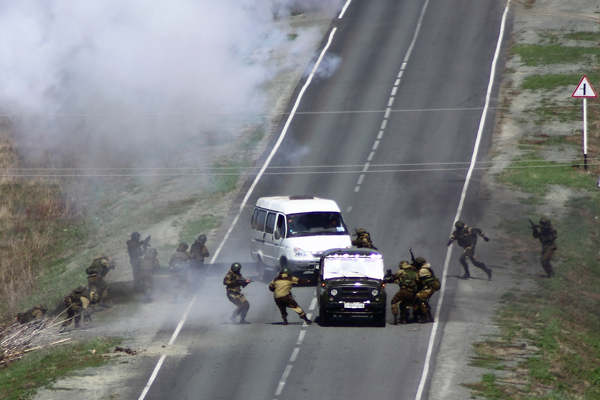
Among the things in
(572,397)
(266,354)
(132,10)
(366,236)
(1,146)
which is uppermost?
(132,10)

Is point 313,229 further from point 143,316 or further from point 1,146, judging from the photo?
point 1,146

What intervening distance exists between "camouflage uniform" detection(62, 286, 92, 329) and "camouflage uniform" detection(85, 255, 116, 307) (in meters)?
0.64

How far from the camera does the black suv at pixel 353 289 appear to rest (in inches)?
853

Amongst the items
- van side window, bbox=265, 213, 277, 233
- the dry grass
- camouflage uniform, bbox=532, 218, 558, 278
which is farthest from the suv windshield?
the dry grass

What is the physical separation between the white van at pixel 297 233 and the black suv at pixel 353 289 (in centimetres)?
278

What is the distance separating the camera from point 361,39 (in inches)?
1928

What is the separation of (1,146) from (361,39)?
21.5m

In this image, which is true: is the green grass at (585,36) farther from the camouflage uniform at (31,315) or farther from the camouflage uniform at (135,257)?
the camouflage uniform at (31,315)

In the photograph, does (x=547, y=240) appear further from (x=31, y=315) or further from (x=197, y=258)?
(x=31, y=315)

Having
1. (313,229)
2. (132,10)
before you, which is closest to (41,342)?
(313,229)

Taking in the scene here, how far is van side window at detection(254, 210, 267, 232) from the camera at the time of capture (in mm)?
27344

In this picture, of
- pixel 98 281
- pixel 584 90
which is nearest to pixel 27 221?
pixel 98 281

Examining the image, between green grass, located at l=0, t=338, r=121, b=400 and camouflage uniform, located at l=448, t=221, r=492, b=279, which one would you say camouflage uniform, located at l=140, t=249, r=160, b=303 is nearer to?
green grass, located at l=0, t=338, r=121, b=400

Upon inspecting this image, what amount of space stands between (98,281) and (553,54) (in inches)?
1229
